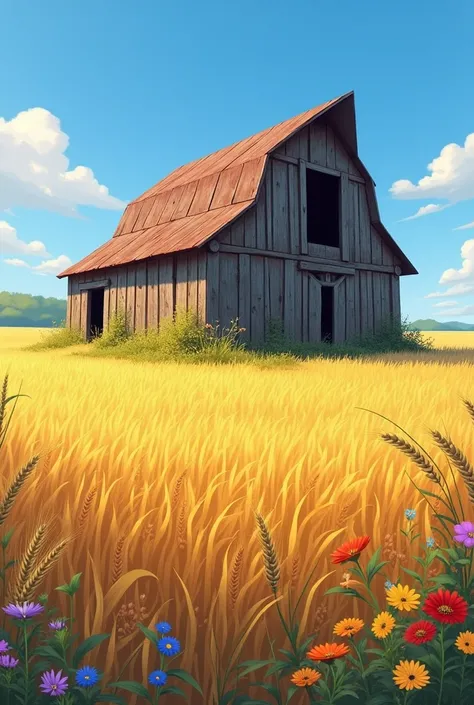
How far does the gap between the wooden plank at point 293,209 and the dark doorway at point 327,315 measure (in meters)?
2.14

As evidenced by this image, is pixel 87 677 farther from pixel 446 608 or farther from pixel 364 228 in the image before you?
pixel 364 228

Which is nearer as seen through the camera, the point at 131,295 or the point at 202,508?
the point at 202,508

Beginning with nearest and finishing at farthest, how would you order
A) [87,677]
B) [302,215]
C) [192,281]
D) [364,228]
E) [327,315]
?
[87,677] < [192,281] < [302,215] < [364,228] < [327,315]

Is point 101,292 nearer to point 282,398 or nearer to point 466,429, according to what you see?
point 282,398

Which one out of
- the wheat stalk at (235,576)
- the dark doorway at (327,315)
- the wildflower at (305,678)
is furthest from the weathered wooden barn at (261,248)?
the wildflower at (305,678)

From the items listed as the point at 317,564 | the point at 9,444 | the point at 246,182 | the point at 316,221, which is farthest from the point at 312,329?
the point at 317,564

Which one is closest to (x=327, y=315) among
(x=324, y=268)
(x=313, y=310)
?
(x=324, y=268)

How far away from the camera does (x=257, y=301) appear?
15.3 metres

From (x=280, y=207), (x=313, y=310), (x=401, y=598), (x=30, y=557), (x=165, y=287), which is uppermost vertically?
(x=280, y=207)

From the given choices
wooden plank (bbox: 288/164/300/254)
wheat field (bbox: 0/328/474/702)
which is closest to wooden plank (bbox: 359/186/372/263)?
wooden plank (bbox: 288/164/300/254)

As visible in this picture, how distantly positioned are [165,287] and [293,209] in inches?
169

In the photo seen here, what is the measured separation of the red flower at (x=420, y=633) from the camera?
64.5 inches

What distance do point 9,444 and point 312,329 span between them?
518 inches

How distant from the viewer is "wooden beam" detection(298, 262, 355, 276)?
1659cm
